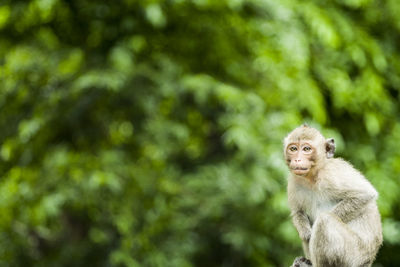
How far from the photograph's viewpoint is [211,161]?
736 centimetres

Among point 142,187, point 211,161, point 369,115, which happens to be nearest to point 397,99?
point 369,115

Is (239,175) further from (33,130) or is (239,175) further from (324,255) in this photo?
(324,255)

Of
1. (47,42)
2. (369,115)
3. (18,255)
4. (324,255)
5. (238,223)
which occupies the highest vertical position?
(324,255)

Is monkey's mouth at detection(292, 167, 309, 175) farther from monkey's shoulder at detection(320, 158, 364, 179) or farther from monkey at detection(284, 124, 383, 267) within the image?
monkey's shoulder at detection(320, 158, 364, 179)

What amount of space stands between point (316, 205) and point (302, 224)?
0.55 ft

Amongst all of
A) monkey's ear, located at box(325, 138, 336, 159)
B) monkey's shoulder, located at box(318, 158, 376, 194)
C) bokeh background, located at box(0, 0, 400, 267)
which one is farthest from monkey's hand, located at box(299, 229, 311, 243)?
bokeh background, located at box(0, 0, 400, 267)

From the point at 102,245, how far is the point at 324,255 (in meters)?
3.77

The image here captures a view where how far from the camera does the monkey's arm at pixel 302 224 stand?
12.8 ft

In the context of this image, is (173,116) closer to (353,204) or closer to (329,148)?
(329,148)

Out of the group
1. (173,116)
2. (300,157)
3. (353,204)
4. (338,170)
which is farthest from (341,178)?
(173,116)

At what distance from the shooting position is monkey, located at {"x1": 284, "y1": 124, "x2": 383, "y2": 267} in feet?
12.2

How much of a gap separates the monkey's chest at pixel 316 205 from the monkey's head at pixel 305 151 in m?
0.16

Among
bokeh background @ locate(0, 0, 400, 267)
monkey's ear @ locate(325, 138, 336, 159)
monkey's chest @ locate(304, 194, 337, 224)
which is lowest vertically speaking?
bokeh background @ locate(0, 0, 400, 267)

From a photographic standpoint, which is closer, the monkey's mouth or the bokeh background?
the monkey's mouth
